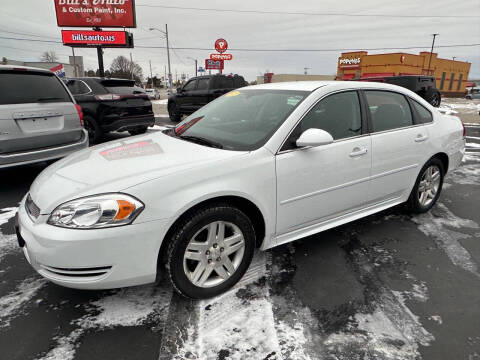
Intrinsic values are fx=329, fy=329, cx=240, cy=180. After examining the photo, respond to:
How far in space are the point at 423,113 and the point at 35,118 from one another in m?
4.79

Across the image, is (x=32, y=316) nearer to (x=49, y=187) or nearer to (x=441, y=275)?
(x=49, y=187)

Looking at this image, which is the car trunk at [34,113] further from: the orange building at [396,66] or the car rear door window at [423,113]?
the orange building at [396,66]

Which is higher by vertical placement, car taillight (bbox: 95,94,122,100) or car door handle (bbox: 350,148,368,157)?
car taillight (bbox: 95,94,122,100)

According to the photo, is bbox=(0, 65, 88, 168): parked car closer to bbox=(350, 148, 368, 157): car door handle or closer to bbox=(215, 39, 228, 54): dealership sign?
bbox=(350, 148, 368, 157): car door handle

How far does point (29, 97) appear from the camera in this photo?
4.35m

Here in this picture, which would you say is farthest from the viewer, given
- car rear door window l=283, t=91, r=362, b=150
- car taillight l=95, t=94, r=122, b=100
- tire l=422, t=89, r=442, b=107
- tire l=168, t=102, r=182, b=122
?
tire l=422, t=89, r=442, b=107

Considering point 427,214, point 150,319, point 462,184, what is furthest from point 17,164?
point 462,184

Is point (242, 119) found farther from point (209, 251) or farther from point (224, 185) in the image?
point (209, 251)

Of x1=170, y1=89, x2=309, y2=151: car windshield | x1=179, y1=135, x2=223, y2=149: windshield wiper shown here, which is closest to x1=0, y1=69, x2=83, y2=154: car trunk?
x1=170, y1=89, x2=309, y2=151: car windshield

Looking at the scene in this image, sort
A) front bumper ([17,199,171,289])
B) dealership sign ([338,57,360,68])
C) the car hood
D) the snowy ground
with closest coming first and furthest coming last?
1. front bumper ([17,199,171,289])
2. the car hood
3. the snowy ground
4. dealership sign ([338,57,360,68])

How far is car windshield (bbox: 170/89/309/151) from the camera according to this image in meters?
2.63

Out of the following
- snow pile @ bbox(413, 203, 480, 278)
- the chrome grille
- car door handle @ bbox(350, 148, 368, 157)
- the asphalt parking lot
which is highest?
car door handle @ bbox(350, 148, 368, 157)

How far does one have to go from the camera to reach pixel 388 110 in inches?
134

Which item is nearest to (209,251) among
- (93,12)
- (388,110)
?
(388,110)
